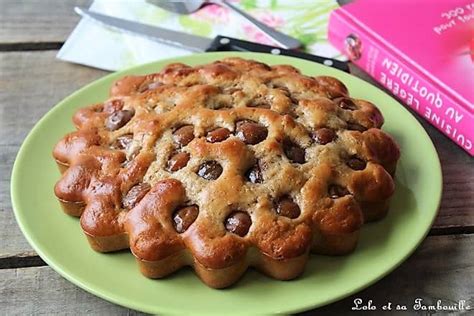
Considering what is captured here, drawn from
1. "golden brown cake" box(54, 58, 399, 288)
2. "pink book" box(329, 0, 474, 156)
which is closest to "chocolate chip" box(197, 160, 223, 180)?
"golden brown cake" box(54, 58, 399, 288)

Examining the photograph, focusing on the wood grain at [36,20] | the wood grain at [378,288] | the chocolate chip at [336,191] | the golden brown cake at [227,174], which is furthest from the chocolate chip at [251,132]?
the wood grain at [36,20]

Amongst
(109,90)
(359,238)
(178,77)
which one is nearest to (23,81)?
(109,90)

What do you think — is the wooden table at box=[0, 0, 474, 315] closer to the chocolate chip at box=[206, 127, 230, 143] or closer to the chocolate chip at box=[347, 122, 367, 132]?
the chocolate chip at box=[347, 122, 367, 132]

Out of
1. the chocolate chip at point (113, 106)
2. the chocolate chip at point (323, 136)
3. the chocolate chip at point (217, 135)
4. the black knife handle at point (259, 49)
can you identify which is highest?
the chocolate chip at point (323, 136)

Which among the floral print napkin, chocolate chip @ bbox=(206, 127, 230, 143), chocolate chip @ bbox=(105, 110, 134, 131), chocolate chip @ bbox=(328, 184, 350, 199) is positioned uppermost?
chocolate chip @ bbox=(328, 184, 350, 199)

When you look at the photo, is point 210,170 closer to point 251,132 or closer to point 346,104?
point 251,132

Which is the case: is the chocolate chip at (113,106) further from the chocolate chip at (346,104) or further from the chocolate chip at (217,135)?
the chocolate chip at (346,104)

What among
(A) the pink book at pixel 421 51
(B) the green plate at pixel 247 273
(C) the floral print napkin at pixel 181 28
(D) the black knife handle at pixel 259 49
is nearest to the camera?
(B) the green plate at pixel 247 273

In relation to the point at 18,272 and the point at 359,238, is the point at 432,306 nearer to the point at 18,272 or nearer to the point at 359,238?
the point at 359,238
